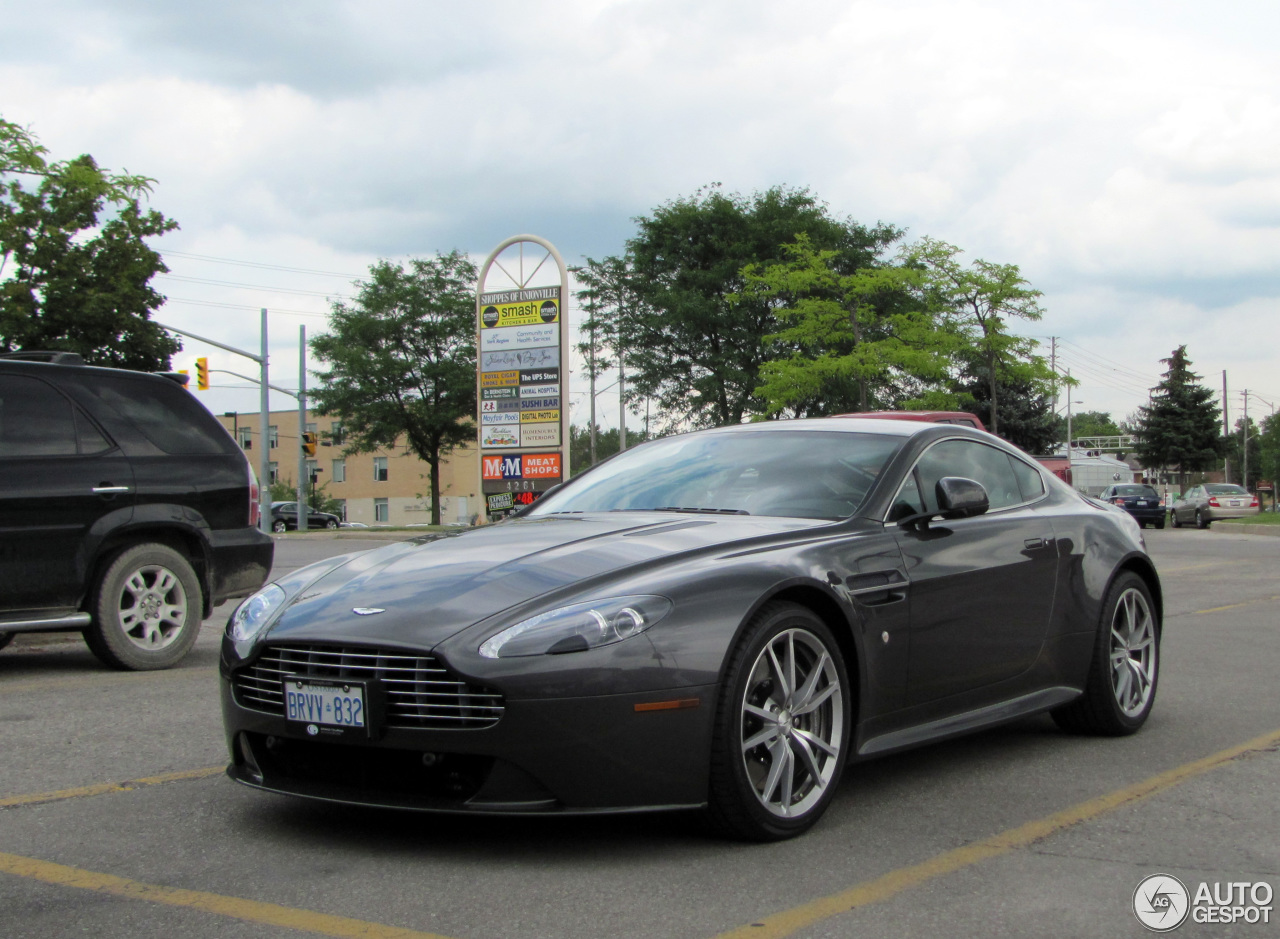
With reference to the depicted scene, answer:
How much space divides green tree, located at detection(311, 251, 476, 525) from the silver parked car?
26869mm

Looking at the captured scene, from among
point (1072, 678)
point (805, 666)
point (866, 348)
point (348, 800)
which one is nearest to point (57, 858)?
point (348, 800)

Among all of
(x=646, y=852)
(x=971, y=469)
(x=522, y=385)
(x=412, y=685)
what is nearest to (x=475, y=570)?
(x=412, y=685)

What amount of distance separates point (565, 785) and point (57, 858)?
1.43 metres

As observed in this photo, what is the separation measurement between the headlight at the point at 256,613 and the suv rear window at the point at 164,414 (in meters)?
3.76

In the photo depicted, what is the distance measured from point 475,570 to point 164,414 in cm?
459

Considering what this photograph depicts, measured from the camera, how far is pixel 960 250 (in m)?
45.1

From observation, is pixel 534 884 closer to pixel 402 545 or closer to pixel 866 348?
pixel 402 545

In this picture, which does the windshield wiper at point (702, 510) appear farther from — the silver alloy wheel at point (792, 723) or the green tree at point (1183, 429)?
the green tree at point (1183, 429)

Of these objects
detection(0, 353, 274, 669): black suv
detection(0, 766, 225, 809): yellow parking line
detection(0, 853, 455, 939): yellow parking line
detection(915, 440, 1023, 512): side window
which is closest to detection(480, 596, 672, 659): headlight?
detection(0, 853, 455, 939): yellow parking line

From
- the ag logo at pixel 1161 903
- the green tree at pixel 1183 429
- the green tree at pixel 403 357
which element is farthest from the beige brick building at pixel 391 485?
the ag logo at pixel 1161 903

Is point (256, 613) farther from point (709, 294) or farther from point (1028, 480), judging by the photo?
point (709, 294)

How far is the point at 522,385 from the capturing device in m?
26.9

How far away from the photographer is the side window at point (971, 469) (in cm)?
491

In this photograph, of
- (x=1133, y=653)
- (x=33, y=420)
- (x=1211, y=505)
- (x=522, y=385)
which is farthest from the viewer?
(x=1211, y=505)
